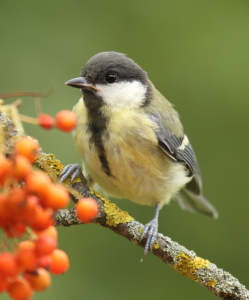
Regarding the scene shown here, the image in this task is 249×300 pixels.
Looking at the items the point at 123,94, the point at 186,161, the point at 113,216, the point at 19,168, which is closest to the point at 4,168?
the point at 19,168

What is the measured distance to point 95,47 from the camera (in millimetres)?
2607

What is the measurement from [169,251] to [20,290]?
870 millimetres

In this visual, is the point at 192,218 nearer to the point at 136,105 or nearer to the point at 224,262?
the point at 224,262

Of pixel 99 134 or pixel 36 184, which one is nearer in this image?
pixel 36 184

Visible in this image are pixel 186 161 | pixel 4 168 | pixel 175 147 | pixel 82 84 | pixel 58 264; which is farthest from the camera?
pixel 186 161

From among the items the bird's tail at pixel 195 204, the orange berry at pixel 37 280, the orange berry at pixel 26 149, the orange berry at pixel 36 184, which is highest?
the orange berry at pixel 26 149

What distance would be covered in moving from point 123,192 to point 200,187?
709 millimetres

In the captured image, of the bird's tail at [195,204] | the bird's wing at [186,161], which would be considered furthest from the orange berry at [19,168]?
the bird's tail at [195,204]

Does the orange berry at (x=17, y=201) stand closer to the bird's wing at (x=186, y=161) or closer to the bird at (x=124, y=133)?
the bird at (x=124, y=133)

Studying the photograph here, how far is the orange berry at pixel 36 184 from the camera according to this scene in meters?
0.64

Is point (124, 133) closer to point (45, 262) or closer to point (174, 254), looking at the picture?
point (174, 254)

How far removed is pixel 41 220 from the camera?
0.66 metres

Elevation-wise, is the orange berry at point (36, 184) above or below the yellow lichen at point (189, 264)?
above

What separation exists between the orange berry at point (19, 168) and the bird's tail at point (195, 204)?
198 cm
